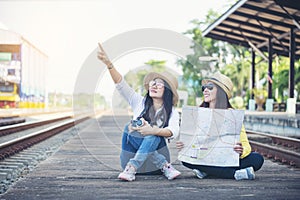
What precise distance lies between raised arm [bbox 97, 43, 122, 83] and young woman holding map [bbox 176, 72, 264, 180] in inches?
30.8

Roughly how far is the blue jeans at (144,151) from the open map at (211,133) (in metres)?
0.23

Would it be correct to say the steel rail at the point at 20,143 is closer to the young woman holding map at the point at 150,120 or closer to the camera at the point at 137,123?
the young woman holding map at the point at 150,120

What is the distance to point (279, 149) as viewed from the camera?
22.4 feet

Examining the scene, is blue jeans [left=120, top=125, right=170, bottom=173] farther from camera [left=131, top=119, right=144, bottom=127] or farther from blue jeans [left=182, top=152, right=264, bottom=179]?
blue jeans [left=182, top=152, right=264, bottom=179]

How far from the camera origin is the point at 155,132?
425 centimetres

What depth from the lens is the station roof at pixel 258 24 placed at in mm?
17000

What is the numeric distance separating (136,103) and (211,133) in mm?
730

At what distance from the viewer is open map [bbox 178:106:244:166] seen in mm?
4379

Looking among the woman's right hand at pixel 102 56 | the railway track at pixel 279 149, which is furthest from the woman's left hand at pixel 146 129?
the railway track at pixel 279 149

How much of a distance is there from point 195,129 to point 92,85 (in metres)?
0.99

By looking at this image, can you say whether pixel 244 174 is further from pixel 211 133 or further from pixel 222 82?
pixel 222 82

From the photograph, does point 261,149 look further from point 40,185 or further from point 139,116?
point 40,185

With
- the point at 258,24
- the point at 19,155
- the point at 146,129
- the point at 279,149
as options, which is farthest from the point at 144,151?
the point at 258,24

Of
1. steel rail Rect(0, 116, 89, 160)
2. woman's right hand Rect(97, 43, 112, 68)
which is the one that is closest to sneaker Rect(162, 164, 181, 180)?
woman's right hand Rect(97, 43, 112, 68)
